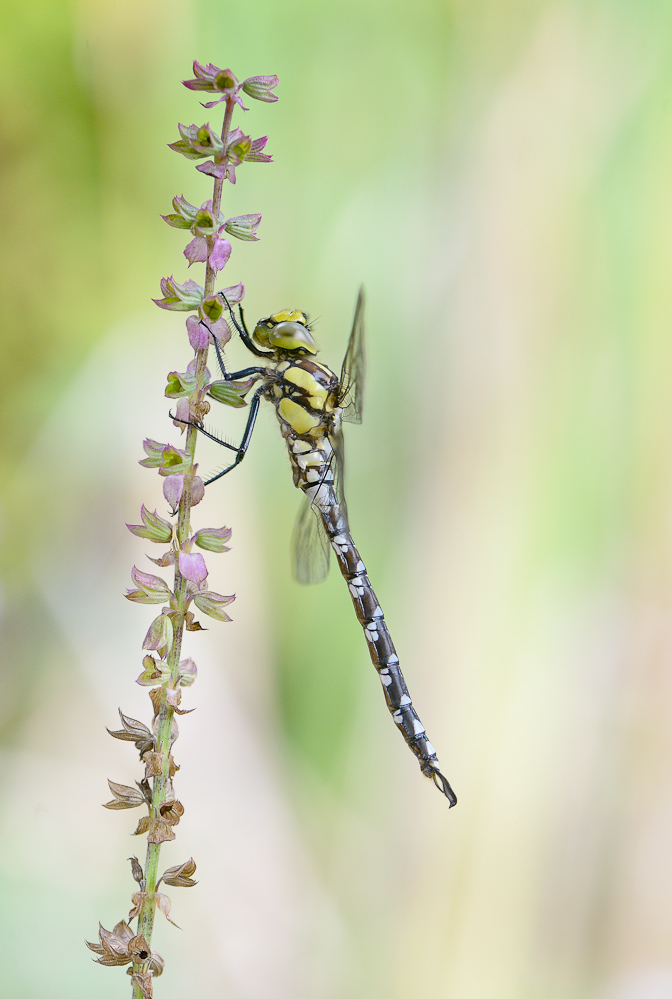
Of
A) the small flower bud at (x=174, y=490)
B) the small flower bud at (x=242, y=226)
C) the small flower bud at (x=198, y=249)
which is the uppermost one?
the small flower bud at (x=242, y=226)

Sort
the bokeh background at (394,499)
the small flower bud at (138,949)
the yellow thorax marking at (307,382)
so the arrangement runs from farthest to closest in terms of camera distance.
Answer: the bokeh background at (394,499) → the yellow thorax marking at (307,382) → the small flower bud at (138,949)

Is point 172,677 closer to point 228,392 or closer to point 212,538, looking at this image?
point 212,538

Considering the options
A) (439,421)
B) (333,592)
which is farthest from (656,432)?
(333,592)

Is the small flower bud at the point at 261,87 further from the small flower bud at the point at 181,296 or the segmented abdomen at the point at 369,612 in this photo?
the segmented abdomen at the point at 369,612

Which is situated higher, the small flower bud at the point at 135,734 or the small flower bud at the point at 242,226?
the small flower bud at the point at 242,226

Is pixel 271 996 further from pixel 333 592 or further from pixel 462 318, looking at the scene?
pixel 462 318

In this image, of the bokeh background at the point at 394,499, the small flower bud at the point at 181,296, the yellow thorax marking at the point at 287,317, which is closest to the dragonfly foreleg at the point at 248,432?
the yellow thorax marking at the point at 287,317

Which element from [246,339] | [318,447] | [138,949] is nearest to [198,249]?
[138,949]
